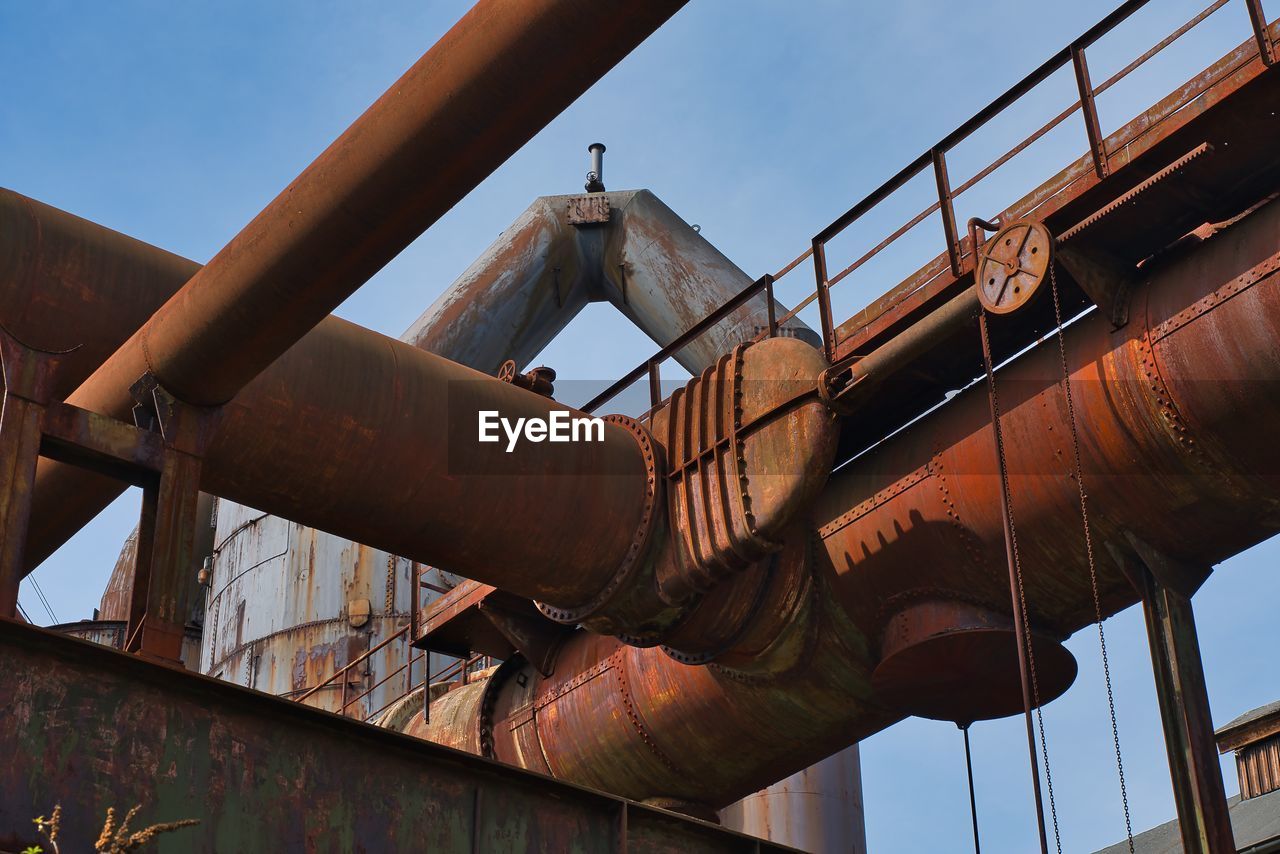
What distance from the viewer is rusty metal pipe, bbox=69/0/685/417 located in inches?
224

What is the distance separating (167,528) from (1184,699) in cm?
551

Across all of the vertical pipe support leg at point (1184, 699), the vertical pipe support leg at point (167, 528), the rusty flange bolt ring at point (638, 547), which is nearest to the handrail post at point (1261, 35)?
the vertical pipe support leg at point (1184, 699)

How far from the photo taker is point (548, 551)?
9.96 m

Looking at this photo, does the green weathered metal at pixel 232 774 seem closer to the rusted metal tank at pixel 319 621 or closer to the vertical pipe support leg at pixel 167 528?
the vertical pipe support leg at pixel 167 528

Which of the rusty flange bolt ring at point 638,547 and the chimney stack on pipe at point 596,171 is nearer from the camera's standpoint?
the rusty flange bolt ring at point 638,547

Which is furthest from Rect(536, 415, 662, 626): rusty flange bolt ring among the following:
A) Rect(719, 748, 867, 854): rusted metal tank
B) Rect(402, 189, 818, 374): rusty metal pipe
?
Rect(402, 189, 818, 374): rusty metal pipe

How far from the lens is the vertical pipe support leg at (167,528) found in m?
7.11

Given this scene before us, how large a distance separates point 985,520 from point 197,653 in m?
21.0

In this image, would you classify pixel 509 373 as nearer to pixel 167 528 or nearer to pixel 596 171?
pixel 167 528

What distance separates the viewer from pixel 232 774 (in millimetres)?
6301

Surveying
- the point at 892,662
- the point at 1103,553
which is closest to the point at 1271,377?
the point at 1103,553

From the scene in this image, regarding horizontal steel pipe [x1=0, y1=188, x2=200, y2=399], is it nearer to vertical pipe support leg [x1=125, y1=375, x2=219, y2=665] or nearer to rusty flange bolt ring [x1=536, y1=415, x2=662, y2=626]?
vertical pipe support leg [x1=125, y1=375, x2=219, y2=665]

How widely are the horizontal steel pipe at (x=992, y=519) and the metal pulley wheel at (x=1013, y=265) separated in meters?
0.53

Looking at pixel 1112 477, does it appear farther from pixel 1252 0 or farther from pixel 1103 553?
pixel 1252 0
